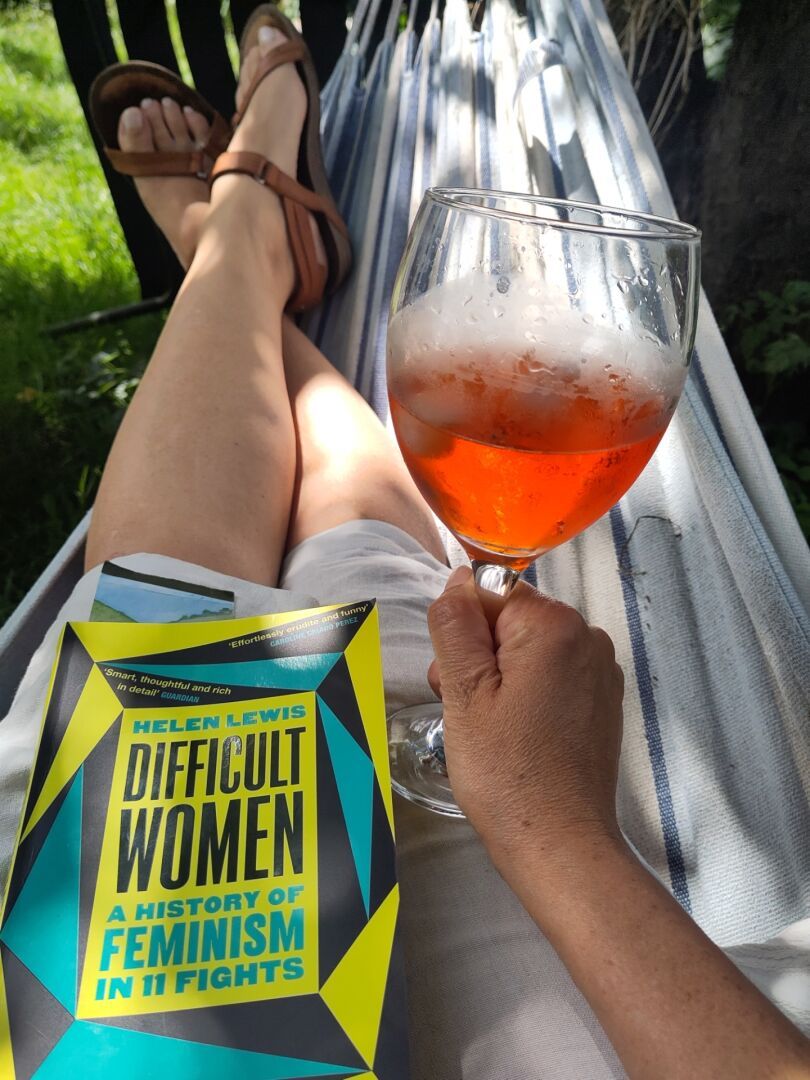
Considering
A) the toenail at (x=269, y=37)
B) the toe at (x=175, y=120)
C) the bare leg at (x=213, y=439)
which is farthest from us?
the toenail at (x=269, y=37)

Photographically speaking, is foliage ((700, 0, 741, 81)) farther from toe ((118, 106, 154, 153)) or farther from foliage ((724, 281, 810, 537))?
toe ((118, 106, 154, 153))

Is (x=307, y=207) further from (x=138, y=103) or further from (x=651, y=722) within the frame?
(x=651, y=722)

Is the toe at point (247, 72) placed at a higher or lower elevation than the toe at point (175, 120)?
higher

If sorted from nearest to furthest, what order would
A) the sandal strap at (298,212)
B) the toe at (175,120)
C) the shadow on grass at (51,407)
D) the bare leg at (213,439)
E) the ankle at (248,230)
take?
1. the bare leg at (213,439)
2. the ankle at (248,230)
3. the sandal strap at (298,212)
4. the shadow on grass at (51,407)
5. the toe at (175,120)

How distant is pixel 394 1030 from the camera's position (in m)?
0.49

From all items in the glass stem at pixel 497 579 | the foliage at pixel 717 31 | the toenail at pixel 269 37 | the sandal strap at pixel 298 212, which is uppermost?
the toenail at pixel 269 37

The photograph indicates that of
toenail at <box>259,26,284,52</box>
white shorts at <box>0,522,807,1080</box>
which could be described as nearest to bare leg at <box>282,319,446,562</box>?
white shorts at <box>0,522,807,1080</box>

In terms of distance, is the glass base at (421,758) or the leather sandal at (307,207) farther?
the leather sandal at (307,207)

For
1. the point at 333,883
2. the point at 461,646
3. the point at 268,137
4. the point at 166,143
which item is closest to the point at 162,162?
the point at 166,143

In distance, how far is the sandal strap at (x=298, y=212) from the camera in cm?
156

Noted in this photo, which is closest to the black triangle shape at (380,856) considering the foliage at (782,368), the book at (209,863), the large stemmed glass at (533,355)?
the book at (209,863)

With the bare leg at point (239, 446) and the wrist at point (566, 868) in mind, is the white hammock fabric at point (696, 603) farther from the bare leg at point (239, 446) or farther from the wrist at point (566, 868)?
A: the wrist at point (566, 868)

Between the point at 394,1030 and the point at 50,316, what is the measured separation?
240 cm

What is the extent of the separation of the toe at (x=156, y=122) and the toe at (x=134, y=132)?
0.01m
